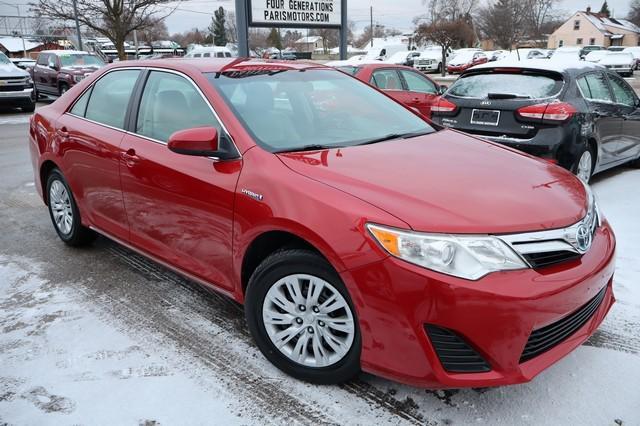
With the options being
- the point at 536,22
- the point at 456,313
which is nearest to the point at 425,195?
the point at 456,313

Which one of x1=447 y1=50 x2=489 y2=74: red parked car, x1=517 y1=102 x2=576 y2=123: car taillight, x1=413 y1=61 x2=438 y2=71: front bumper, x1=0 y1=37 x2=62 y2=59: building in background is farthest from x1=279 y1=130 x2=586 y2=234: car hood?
x1=0 y1=37 x2=62 y2=59: building in background

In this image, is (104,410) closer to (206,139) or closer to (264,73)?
Result: (206,139)

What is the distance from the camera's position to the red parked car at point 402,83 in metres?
9.26

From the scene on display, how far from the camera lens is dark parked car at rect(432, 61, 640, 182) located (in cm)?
552

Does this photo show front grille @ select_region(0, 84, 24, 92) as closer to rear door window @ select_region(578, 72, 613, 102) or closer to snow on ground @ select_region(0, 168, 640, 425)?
snow on ground @ select_region(0, 168, 640, 425)

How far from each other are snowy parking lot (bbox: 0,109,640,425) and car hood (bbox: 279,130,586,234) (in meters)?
0.85

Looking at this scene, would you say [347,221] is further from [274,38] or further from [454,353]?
[274,38]

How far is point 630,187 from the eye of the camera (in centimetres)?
Answer: 636

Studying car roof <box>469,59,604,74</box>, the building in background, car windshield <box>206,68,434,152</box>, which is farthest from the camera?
the building in background

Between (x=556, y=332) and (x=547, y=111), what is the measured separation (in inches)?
147

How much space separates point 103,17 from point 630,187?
77.7 feet

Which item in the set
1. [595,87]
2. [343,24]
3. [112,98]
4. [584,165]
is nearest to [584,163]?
[584,165]

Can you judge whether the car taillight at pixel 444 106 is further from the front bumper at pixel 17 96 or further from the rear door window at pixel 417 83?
the front bumper at pixel 17 96

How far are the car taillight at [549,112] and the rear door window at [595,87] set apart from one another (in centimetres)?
61
